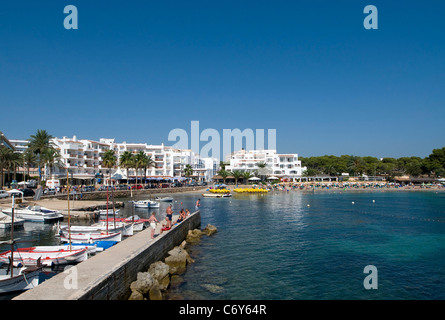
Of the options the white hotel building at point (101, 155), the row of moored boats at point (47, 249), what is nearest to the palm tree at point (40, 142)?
the white hotel building at point (101, 155)

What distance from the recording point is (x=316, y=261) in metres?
20.8

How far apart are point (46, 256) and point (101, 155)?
82.6m

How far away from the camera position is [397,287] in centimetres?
1636

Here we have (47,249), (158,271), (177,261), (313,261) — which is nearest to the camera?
(158,271)

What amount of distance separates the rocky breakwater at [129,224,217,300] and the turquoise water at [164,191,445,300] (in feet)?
1.80

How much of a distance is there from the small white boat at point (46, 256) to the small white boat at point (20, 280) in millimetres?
2538

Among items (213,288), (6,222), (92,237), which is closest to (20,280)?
(213,288)

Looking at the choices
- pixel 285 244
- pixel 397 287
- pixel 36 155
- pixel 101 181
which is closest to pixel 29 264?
pixel 285 244

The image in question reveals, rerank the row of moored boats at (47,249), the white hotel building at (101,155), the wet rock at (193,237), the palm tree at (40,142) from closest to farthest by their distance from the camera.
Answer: the row of moored boats at (47,249)
the wet rock at (193,237)
the palm tree at (40,142)
the white hotel building at (101,155)

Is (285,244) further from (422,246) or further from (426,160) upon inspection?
(426,160)

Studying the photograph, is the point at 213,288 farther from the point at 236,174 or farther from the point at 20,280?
the point at 236,174

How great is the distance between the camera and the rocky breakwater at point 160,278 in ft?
46.1

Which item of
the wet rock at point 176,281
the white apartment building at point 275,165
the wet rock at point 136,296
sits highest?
the white apartment building at point 275,165

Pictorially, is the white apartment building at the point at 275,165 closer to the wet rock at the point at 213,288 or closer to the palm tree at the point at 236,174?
the palm tree at the point at 236,174
